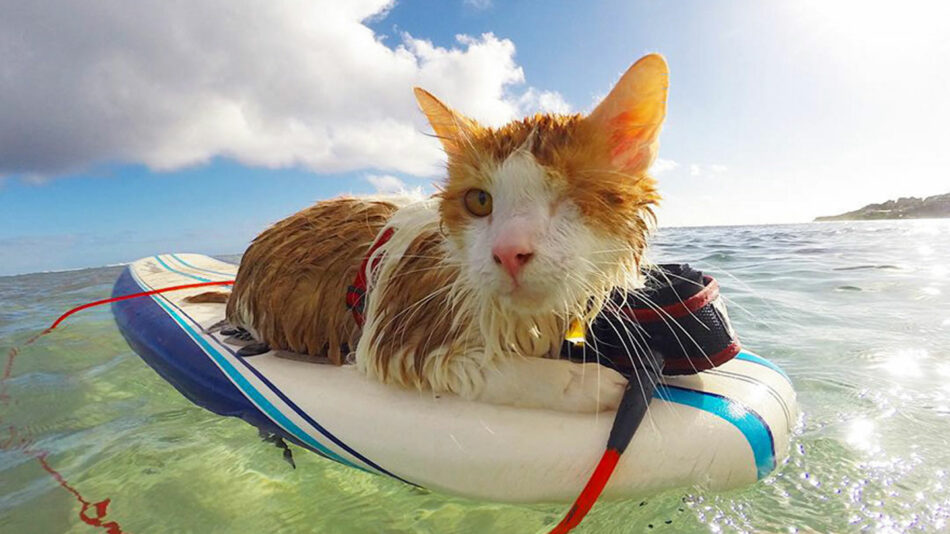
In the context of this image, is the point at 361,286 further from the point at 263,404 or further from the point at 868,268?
the point at 868,268

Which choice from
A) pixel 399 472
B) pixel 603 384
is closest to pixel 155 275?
pixel 399 472

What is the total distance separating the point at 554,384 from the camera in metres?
1.42

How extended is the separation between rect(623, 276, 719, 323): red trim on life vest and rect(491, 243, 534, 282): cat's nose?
544 millimetres

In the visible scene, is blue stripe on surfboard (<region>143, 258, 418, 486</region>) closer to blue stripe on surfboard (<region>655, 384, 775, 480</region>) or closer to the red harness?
the red harness

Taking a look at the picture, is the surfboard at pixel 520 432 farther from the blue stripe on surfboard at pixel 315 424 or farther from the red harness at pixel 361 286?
the red harness at pixel 361 286

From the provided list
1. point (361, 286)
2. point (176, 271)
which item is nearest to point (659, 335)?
point (361, 286)

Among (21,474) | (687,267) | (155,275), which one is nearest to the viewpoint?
(687,267)

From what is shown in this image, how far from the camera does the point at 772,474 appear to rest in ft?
4.80

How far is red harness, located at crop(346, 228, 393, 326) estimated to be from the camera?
175 cm

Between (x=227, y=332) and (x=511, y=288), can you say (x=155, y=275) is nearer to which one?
(x=227, y=332)

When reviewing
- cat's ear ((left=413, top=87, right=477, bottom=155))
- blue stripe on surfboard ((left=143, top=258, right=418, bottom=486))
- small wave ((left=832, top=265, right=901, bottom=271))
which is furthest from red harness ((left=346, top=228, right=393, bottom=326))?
small wave ((left=832, top=265, right=901, bottom=271))

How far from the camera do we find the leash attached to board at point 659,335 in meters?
1.40

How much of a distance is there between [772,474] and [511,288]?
1.14m

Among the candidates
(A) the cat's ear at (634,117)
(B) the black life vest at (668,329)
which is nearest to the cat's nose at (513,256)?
(A) the cat's ear at (634,117)
